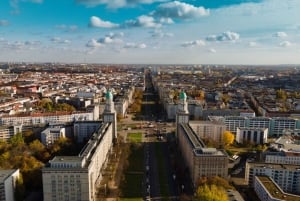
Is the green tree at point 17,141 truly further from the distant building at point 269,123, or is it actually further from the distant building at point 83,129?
the distant building at point 269,123

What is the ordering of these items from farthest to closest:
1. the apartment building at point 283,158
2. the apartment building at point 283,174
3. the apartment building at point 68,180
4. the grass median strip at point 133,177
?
the apartment building at point 283,158 < the apartment building at point 283,174 < the grass median strip at point 133,177 < the apartment building at point 68,180

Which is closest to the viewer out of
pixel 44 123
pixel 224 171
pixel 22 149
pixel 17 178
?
pixel 17 178

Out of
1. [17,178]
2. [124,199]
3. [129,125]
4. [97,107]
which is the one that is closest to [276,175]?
[124,199]

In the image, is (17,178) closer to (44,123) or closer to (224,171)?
(224,171)

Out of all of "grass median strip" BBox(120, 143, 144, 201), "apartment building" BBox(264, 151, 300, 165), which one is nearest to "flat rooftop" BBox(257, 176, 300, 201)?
"apartment building" BBox(264, 151, 300, 165)

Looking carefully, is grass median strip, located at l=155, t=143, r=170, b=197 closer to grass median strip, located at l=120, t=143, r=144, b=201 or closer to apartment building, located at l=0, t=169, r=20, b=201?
grass median strip, located at l=120, t=143, r=144, b=201

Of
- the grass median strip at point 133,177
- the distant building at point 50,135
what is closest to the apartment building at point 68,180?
the grass median strip at point 133,177
